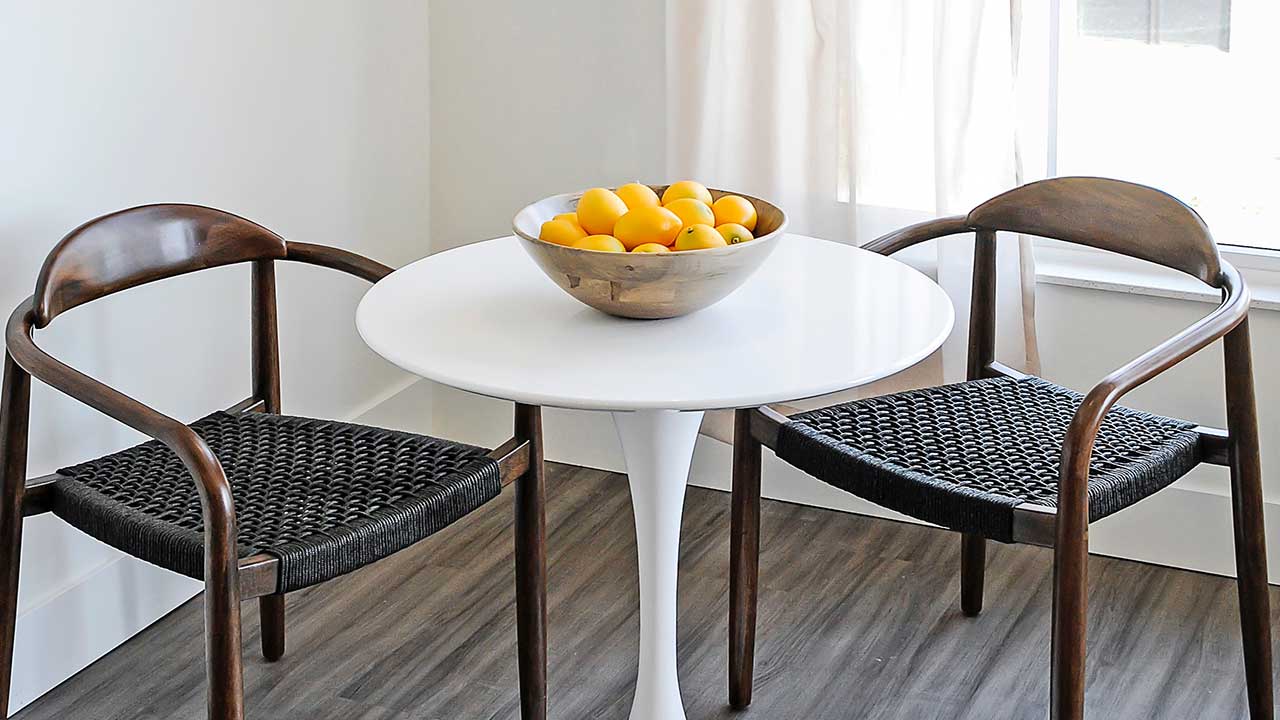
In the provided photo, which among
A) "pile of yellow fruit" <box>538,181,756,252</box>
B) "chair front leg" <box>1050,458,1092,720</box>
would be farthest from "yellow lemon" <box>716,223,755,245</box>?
"chair front leg" <box>1050,458,1092,720</box>

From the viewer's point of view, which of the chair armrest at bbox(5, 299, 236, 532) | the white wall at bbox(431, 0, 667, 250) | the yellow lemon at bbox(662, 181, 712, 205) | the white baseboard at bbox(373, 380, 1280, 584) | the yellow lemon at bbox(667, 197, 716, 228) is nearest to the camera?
the chair armrest at bbox(5, 299, 236, 532)

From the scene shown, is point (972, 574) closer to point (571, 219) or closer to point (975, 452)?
point (975, 452)

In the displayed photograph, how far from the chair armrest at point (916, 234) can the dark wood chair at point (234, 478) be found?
62cm

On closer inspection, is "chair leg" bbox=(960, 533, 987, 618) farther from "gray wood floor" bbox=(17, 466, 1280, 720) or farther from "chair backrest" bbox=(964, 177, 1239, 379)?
"chair backrest" bbox=(964, 177, 1239, 379)

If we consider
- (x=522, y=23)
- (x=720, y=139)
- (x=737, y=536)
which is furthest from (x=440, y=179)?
(x=737, y=536)

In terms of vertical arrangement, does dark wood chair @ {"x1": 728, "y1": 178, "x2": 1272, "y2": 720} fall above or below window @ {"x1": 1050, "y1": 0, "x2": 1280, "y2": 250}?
below

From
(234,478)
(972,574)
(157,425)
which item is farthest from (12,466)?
Answer: (972,574)

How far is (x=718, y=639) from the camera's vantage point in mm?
2373

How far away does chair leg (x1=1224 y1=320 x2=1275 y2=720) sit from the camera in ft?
6.28

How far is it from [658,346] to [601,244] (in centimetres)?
14

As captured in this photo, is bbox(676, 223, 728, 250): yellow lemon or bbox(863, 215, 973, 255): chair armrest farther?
bbox(863, 215, 973, 255): chair armrest

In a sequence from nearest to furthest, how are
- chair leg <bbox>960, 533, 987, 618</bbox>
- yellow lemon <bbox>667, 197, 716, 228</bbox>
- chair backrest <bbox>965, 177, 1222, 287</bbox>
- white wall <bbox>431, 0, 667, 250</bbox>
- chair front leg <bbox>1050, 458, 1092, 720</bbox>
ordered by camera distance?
1. chair front leg <bbox>1050, 458, 1092, 720</bbox>
2. yellow lemon <bbox>667, 197, 716, 228</bbox>
3. chair backrest <bbox>965, 177, 1222, 287</bbox>
4. chair leg <bbox>960, 533, 987, 618</bbox>
5. white wall <bbox>431, 0, 667, 250</bbox>

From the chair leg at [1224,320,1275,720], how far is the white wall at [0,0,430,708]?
1.60m

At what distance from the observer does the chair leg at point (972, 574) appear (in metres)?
2.40
